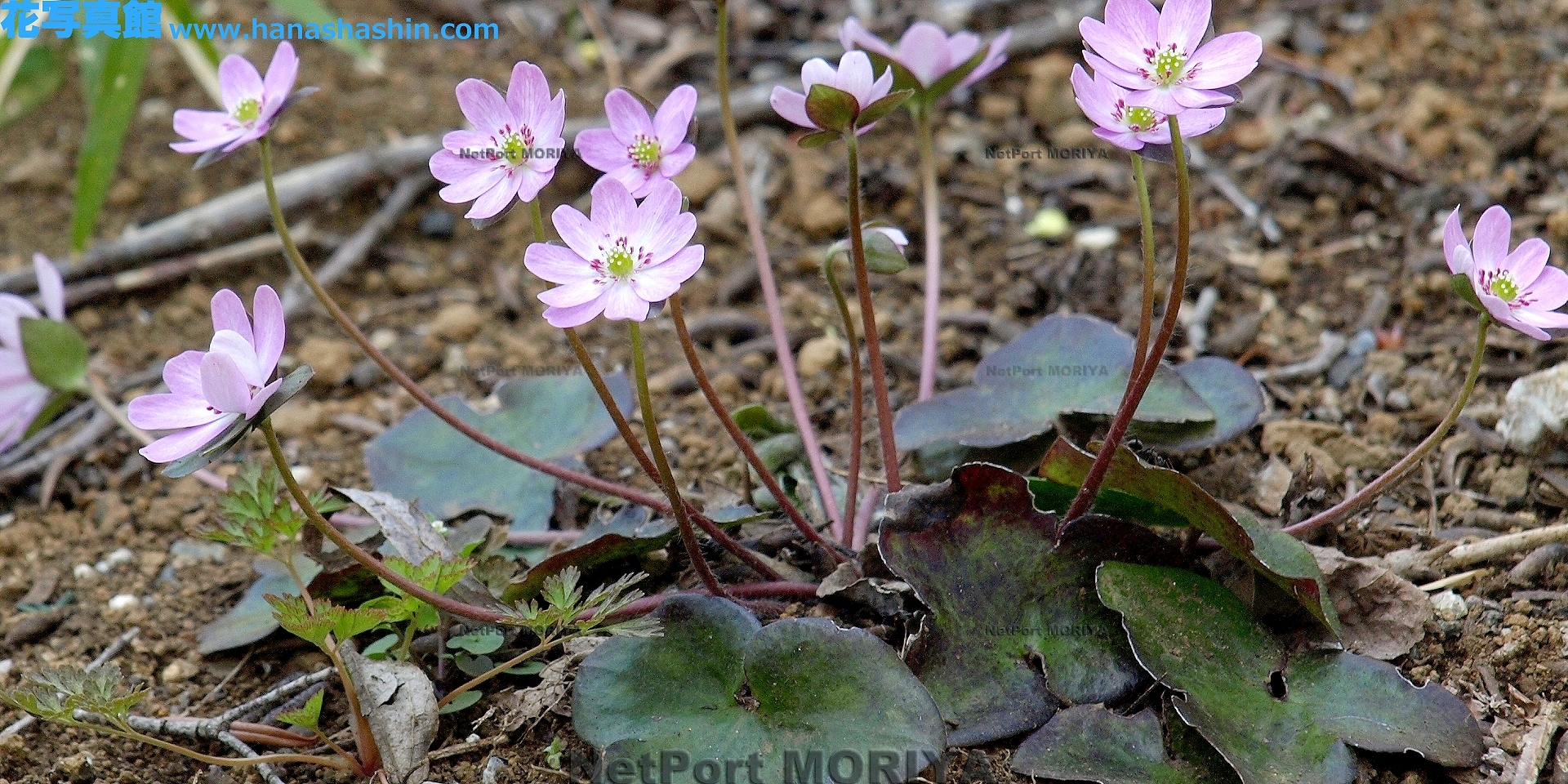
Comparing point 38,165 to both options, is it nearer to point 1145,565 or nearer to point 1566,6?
point 1145,565

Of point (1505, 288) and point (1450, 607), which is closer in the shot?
point (1505, 288)

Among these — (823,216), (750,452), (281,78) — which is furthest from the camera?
(823,216)

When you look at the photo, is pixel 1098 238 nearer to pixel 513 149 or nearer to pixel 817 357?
pixel 817 357

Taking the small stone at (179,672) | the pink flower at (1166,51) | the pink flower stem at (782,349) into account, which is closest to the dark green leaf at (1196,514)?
the pink flower stem at (782,349)

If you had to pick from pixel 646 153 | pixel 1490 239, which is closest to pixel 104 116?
pixel 646 153

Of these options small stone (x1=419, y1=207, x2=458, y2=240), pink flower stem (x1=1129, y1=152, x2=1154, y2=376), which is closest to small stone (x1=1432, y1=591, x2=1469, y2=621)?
pink flower stem (x1=1129, y1=152, x2=1154, y2=376)

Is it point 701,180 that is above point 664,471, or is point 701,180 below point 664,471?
below

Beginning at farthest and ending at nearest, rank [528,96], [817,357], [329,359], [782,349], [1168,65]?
1. [329,359]
2. [817,357]
3. [782,349]
4. [528,96]
5. [1168,65]
